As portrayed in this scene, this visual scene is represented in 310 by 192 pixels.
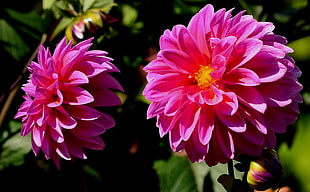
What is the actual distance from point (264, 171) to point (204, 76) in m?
0.19

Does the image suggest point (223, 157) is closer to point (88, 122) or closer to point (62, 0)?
point (88, 122)

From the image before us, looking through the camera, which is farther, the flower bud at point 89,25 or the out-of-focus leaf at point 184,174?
the out-of-focus leaf at point 184,174

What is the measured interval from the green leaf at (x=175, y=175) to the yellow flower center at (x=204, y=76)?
37 centimetres

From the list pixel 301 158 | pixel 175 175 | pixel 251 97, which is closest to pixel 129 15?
pixel 175 175

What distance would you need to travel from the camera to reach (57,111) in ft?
3.13

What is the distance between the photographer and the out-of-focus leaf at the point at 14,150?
1.29 meters

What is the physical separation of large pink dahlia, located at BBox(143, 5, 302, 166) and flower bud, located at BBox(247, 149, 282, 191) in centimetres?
2

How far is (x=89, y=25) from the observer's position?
1078 millimetres

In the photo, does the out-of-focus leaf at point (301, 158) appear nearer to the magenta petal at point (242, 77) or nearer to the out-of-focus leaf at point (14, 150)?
the out-of-focus leaf at point (14, 150)

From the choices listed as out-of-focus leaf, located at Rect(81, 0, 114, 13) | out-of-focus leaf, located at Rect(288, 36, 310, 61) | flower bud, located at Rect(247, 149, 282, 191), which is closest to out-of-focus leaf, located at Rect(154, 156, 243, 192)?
flower bud, located at Rect(247, 149, 282, 191)

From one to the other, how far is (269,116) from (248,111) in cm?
3

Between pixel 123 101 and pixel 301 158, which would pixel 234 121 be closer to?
pixel 123 101

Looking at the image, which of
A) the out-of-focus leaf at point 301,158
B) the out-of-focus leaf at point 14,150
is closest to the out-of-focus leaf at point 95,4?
the out-of-focus leaf at point 14,150

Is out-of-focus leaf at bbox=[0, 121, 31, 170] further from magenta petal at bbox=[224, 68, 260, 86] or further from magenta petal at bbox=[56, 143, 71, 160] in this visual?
magenta petal at bbox=[224, 68, 260, 86]
